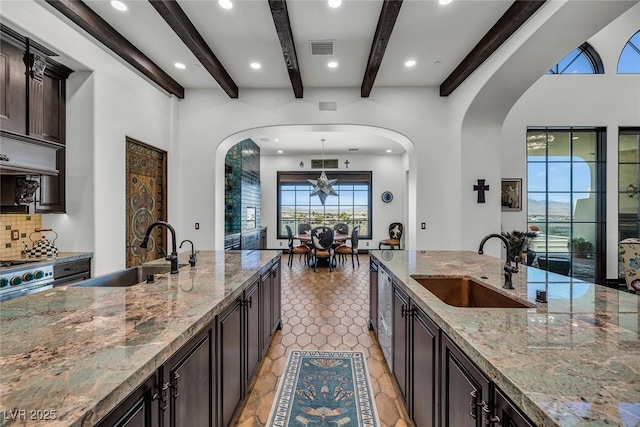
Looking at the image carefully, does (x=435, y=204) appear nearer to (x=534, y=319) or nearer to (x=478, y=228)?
(x=478, y=228)

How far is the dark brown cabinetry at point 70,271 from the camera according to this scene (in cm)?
244

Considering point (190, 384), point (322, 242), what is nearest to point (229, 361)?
point (190, 384)

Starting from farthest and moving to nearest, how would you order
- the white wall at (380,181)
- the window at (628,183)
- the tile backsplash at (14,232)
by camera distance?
the white wall at (380,181), the window at (628,183), the tile backsplash at (14,232)

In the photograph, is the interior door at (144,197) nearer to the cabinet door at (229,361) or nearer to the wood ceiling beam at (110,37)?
the wood ceiling beam at (110,37)

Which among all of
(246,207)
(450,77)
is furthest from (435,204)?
(246,207)

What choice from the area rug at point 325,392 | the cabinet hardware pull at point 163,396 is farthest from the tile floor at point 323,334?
the cabinet hardware pull at point 163,396

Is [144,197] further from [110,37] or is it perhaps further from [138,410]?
[138,410]

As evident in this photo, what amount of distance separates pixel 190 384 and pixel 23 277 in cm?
210

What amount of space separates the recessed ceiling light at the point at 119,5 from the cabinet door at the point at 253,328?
287cm

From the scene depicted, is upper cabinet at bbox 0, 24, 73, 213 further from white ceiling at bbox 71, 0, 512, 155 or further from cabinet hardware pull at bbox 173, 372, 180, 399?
cabinet hardware pull at bbox 173, 372, 180, 399

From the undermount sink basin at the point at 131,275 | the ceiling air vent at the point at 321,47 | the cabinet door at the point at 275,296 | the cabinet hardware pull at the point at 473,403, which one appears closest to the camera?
the cabinet hardware pull at the point at 473,403

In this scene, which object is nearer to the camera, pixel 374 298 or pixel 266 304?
pixel 266 304

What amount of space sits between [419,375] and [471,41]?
11.5 feet

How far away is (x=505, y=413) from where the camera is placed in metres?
0.81
